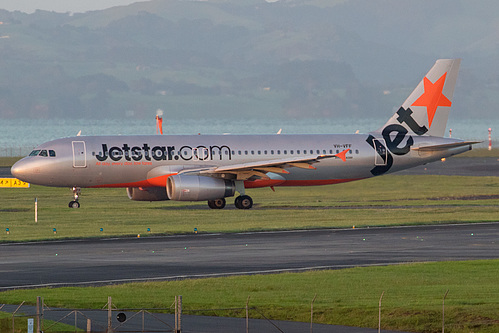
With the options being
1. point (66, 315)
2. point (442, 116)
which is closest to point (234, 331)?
point (66, 315)

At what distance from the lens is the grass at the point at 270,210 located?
152 ft

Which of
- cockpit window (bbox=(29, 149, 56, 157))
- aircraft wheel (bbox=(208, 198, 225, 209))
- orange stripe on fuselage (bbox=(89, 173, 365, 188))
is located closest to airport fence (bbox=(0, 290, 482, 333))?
orange stripe on fuselage (bbox=(89, 173, 365, 188))

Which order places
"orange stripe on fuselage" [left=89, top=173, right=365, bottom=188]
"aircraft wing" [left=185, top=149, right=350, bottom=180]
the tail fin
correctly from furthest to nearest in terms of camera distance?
the tail fin → "orange stripe on fuselage" [left=89, top=173, right=365, bottom=188] → "aircraft wing" [left=185, top=149, right=350, bottom=180]

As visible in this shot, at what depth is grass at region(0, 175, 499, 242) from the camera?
46366 mm

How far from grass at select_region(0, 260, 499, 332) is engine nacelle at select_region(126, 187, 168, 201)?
84.7 ft

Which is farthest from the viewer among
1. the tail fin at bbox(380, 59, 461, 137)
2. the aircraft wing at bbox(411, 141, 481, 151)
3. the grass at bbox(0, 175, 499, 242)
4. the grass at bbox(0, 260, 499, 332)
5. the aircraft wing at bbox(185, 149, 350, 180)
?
the tail fin at bbox(380, 59, 461, 137)

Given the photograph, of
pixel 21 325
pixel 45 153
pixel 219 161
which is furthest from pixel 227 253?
pixel 45 153

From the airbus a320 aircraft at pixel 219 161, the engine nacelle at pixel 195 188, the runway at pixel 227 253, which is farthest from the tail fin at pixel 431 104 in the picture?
the runway at pixel 227 253

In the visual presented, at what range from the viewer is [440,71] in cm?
6194

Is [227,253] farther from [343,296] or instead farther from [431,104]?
[431,104]

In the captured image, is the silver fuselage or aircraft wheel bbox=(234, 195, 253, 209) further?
aircraft wheel bbox=(234, 195, 253, 209)

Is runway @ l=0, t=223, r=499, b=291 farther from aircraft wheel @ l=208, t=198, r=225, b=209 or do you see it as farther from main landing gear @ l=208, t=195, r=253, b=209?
aircraft wheel @ l=208, t=198, r=225, b=209

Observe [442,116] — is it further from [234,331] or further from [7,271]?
[234,331]

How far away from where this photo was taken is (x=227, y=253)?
36.3 m
